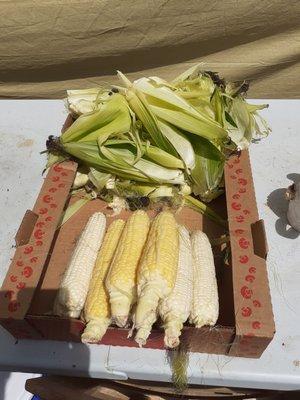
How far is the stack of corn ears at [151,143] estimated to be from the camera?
139 centimetres

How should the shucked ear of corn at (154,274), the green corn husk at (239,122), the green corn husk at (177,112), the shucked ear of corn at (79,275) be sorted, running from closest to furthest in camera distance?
the shucked ear of corn at (154,274) → the shucked ear of corn at (79,275) → the green corn husk at (177,112) → the green corn husk at (239,122)

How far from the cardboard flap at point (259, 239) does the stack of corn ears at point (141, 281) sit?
0.14 metres

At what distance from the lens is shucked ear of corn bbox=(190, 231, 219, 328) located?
3.27ft

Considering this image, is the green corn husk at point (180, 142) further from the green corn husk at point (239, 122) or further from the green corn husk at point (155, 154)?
the green corn husk at point (239, 122)

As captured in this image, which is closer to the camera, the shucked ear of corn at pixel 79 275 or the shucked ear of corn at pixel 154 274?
the shucked ear of corn at pixel 154 274

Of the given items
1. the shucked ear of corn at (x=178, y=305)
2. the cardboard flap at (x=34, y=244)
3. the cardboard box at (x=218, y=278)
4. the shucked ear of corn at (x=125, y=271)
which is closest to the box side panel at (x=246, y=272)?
the cardboard box at (x=218, y=278)

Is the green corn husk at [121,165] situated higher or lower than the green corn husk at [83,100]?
lower

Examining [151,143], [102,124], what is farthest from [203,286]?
[102,124]

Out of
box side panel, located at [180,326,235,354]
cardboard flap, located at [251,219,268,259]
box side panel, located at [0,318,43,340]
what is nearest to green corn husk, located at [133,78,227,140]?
cardboard flap, located at [251,219,268,259]

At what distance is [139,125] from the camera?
144 centimetres

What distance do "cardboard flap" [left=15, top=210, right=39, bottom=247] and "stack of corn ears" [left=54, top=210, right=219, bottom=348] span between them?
0.15m

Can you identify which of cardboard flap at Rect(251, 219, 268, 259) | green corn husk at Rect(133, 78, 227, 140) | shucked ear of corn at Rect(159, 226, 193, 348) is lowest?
shucked ear of corn at Rect(159, 226, 193, 348)

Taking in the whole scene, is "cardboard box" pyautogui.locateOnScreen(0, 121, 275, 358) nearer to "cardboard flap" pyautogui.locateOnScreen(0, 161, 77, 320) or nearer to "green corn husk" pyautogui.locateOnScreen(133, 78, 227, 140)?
"cardboard flap" pyautogui.locateOnScreen(0, 161, 77, 320)

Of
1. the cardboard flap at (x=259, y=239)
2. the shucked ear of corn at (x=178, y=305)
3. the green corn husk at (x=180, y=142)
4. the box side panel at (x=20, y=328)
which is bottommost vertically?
the box side panel at (x=20, y=328)
